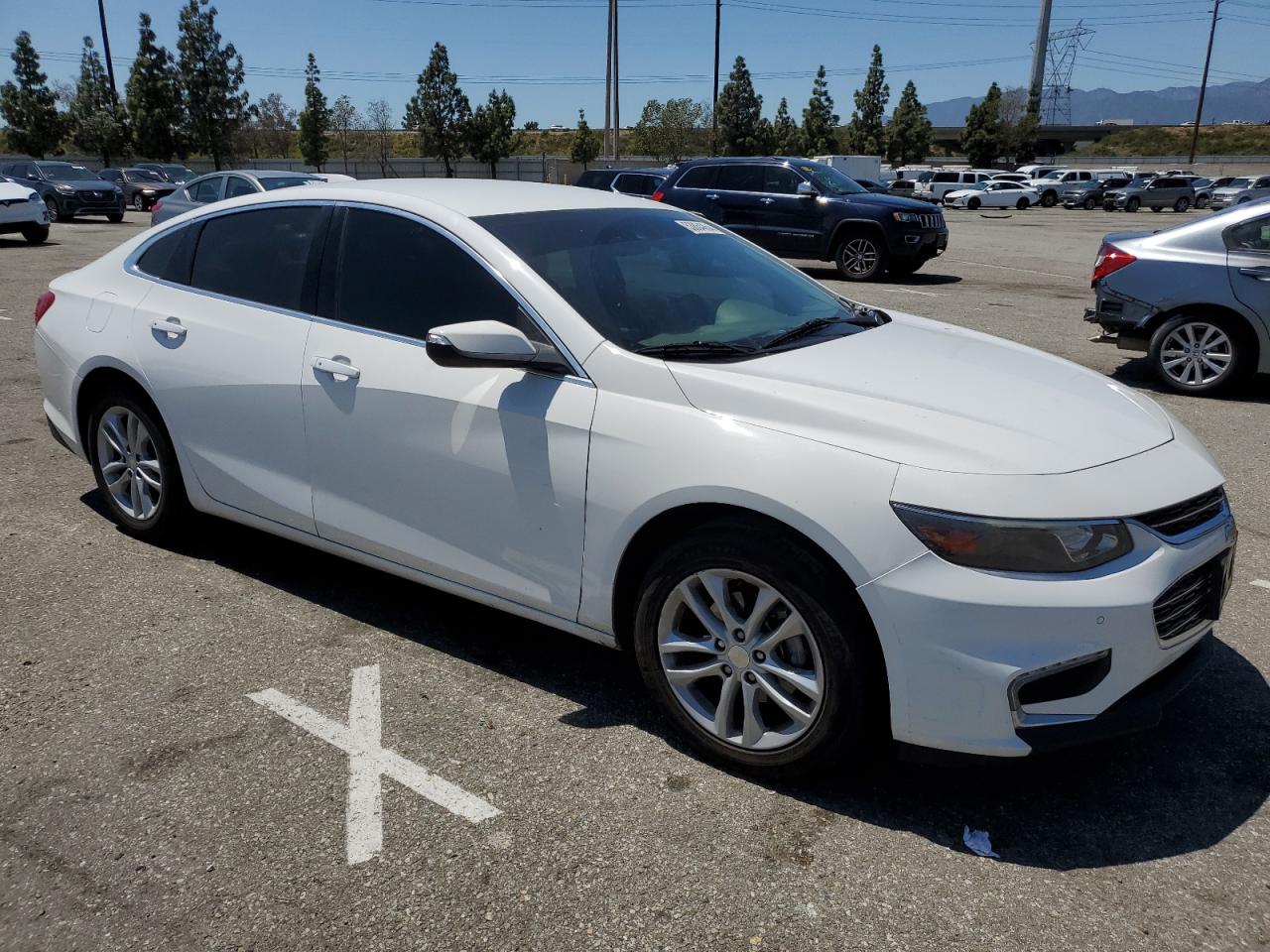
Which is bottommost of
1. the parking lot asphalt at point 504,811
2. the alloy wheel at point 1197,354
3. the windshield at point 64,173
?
the parking lot asphalt at point 504,811

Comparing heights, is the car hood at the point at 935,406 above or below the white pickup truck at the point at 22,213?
above

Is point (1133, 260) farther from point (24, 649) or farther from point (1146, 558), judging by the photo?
point (24, 649)

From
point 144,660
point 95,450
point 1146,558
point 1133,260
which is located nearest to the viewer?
point 1146,558

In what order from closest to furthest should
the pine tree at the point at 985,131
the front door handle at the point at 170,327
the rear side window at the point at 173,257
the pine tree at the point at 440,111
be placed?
1. the front door handle at the point at 170,327
2. the rear side window at the point at 173,257
3. the pine tree at the point at 440,111
4. the pine tree at the point at 985,131

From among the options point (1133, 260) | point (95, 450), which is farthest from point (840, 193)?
point (95, 450)

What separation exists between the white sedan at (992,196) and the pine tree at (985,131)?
38.7m

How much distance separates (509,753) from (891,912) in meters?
1.21

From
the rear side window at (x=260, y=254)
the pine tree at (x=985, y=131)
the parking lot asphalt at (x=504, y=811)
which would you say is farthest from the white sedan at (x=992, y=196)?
the rear side window at (x=260, y=254)

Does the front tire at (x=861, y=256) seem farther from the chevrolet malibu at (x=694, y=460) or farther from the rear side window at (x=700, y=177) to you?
the chevrolet malibu at (x=694, y=460)

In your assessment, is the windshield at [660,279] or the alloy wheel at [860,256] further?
the alloy wheel at [860,256]

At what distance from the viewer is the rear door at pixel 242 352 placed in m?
3.89

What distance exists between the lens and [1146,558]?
2.66 metres

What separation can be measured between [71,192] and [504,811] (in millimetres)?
28721

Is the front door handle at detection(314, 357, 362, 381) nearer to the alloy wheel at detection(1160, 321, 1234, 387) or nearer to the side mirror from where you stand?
the side mirror
